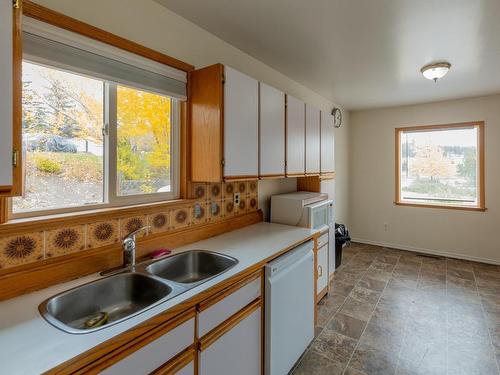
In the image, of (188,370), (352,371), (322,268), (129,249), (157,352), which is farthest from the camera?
(322,268)

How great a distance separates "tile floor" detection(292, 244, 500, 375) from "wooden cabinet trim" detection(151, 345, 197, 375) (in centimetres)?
112

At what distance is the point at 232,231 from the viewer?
2.35 metres

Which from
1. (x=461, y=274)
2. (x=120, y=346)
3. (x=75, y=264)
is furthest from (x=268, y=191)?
(x=461, y=274)

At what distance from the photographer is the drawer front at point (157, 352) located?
0.92 meters

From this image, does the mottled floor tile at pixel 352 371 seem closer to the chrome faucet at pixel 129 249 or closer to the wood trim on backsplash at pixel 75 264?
the wood trim on backsplash at pixel 75 264

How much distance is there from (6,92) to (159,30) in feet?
3.79

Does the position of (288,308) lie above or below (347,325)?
above

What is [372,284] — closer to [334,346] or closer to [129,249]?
[334,346]

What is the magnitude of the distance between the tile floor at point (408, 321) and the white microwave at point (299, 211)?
91 centimetres

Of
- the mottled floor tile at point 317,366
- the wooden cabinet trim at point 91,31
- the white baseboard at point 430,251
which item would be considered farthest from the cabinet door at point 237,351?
the white baseboard at point 430,251

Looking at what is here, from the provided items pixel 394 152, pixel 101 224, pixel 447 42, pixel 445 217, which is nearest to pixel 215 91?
pixel 101 224

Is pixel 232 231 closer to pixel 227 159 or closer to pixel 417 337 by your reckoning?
pixel 227 159

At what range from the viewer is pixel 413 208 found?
14.8ft

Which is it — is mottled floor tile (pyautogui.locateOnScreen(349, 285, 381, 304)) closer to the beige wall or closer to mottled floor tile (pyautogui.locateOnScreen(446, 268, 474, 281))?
mottled floor tile (pyautogui.locateOnScreen(446, 268, 474, 281))
